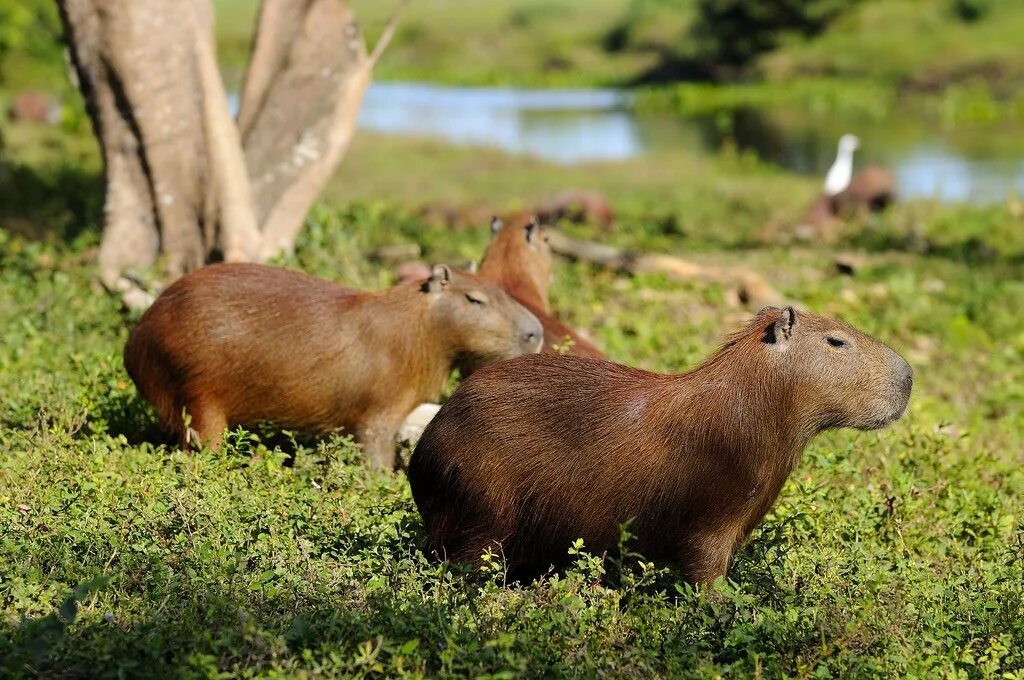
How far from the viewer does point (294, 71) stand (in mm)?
7797

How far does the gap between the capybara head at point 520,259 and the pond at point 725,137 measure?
26.2ft

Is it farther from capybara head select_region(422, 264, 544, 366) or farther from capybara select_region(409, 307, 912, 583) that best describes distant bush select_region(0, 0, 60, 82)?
capybara select_region(409, 307, 912, 583)

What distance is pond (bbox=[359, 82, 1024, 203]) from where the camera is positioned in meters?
17.9

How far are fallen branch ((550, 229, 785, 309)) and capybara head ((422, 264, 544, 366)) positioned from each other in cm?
347

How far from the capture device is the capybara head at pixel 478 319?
16.3ft

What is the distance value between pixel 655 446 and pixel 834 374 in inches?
21.8

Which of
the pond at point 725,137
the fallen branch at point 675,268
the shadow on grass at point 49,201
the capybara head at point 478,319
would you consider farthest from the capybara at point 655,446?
the pond at point 725,137

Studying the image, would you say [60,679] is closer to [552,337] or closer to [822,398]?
[822,398]

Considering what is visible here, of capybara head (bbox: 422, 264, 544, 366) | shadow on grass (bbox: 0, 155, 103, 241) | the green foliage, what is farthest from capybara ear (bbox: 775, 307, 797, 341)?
the green foliage

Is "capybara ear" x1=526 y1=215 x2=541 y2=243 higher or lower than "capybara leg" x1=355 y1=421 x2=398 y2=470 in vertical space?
higher

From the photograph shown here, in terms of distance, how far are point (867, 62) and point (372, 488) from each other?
3295cm

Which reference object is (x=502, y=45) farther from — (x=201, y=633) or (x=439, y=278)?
(x=201, y=633)

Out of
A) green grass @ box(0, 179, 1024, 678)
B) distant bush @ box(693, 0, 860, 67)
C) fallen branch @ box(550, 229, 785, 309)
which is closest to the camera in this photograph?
green grass @ box(0, 179, 1024, 678)

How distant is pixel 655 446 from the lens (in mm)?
3793
